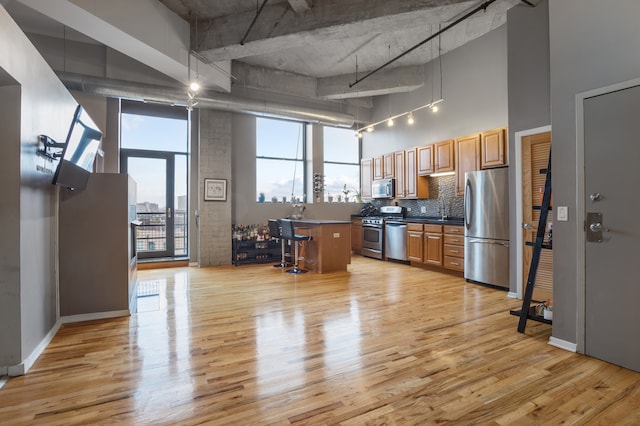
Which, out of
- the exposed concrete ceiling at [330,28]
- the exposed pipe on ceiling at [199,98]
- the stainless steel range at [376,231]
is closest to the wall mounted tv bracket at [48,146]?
the exposed concrete ceiling at [330,28]

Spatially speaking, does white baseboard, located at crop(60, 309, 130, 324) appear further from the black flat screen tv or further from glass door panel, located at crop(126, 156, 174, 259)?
glass door panel, located at crop(126, 156, 174, 259)

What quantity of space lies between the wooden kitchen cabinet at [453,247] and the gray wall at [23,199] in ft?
17.6

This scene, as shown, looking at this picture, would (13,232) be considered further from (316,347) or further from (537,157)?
(537,157)

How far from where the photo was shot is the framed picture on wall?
6.63 meters

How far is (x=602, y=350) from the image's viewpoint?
2469 mm

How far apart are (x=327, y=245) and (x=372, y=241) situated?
1.91m

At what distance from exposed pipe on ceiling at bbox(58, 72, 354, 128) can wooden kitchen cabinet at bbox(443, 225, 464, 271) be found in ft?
11.6

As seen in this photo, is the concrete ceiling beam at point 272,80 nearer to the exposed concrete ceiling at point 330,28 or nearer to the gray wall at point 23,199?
the exposed concrete ceiling at point 330,28

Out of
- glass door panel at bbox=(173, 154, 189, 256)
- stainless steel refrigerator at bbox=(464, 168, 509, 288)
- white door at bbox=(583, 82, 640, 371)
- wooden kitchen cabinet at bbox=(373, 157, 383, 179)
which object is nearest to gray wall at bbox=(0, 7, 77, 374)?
glass door panel at bbox=(173, 154, 189, 256)

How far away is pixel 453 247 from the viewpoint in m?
5.57

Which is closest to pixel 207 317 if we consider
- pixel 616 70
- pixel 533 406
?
pixel 533 406

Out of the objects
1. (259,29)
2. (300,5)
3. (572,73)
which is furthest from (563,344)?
(259,29)

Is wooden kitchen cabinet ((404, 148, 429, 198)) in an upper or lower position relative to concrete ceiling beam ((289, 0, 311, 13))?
lower

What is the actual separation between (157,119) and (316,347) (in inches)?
233
